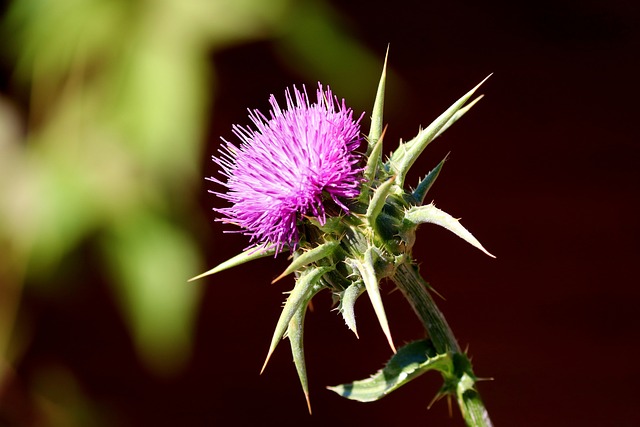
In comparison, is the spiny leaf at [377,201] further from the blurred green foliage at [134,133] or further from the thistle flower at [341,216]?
the blurred green foliage at [134,133]

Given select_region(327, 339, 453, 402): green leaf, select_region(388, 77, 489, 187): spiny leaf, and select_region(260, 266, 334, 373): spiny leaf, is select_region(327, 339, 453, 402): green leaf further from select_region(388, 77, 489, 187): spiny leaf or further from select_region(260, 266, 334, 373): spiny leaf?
select_region(388, 77, 489, 187): spiny leaf

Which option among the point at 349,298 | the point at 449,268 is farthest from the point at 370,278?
the point at 449,268

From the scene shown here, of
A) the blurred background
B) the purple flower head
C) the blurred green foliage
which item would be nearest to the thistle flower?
the purple flower head

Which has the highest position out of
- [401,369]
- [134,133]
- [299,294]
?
[134,133]

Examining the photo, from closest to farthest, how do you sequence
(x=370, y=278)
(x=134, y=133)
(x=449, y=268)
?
(x=370, y=278), (x=134, y=133), (x=449, y=268)

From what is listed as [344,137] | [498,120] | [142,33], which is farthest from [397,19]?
[344,137]

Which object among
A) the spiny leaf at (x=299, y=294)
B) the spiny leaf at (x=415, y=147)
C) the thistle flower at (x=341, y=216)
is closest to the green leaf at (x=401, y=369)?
the thistle flower at (x=341, y=216)

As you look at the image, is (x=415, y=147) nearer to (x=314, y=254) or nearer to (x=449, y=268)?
(x=314, y=254)
